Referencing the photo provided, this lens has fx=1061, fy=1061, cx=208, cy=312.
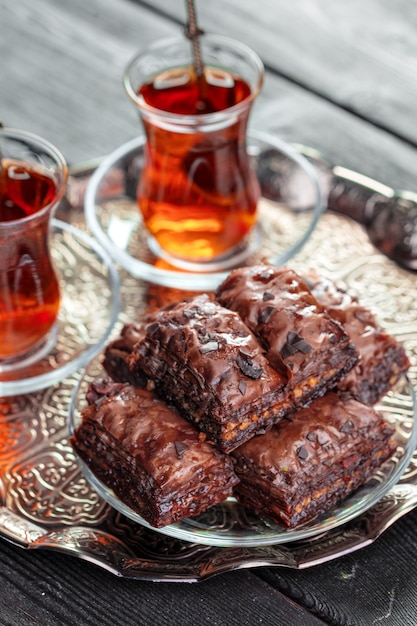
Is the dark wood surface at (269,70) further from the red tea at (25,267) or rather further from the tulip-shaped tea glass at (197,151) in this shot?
the red tea at (25,267)

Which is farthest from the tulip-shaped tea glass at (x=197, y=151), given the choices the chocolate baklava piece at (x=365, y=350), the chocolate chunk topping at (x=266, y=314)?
the chocolate chunk topping at (x=266, y=314)

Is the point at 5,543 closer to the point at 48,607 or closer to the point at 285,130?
the point at 48,607

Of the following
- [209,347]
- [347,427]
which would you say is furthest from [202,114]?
[347,427]

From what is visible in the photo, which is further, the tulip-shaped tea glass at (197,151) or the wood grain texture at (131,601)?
the tulip-shaped tea glass at (197,151)

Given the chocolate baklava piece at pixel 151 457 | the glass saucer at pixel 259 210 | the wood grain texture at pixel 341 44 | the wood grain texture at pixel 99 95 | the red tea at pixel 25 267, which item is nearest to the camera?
the chocolate baklava piece at pixel 151 457

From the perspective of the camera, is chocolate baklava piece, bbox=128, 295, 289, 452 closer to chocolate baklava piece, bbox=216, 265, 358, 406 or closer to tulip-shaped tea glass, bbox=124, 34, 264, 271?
chocolate baklava piece, bbox=216, 265, 358, 406

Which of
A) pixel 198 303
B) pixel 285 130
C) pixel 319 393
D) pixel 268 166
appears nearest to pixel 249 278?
pixel 198 303

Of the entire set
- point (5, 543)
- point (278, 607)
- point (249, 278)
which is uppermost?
point (249, 278)
